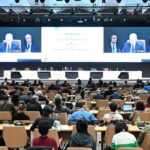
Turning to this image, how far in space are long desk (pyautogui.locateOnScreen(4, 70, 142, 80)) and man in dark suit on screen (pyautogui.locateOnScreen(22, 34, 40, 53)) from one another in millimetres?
1387

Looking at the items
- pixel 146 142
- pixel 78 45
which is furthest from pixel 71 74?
pixel 146 142

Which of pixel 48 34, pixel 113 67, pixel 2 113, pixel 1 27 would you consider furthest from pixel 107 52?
pixel 2 113

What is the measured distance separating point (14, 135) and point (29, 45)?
21.1 meters

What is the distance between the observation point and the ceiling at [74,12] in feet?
83.0

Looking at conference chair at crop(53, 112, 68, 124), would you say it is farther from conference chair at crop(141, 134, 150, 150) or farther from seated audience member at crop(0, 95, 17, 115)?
conference chair at crop(141, 134, 150, 150)

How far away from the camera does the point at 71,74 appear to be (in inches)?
1134

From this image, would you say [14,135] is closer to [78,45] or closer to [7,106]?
[7,106]

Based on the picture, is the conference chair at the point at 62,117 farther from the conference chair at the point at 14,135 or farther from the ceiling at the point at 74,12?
the ceiling at the point at 74,12

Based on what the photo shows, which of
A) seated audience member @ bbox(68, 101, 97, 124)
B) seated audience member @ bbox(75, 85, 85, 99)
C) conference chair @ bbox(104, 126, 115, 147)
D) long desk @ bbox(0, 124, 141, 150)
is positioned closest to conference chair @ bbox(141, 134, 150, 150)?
conference chair @ bbox(104, 126, 115, 147)

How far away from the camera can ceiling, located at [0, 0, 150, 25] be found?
25.3 meters

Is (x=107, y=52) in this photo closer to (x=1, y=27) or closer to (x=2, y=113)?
(x=1, y=27)

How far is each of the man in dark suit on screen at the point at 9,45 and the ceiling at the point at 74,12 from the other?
1143mm

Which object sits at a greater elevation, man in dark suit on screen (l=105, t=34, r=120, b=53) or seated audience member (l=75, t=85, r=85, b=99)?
man in dark suit on screen (l=105, t=34, r=120, b=53)

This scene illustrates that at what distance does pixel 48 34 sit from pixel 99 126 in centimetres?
2038
